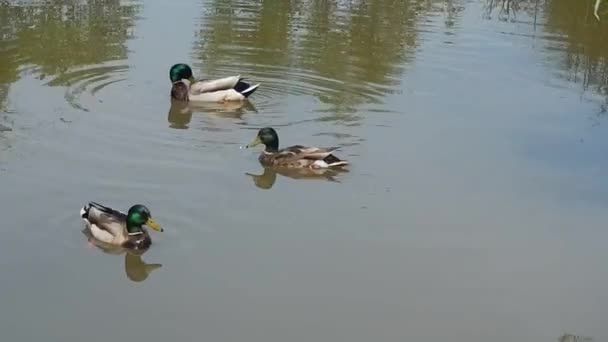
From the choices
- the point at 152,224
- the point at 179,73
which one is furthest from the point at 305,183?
the point at 179,73

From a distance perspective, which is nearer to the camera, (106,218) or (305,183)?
(106,218)

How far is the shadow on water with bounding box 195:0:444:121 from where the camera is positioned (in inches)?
528

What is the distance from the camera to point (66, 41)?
49.1ft

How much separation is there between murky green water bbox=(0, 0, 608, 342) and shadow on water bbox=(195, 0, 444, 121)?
6 cm

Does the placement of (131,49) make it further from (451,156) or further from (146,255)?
(146,255)

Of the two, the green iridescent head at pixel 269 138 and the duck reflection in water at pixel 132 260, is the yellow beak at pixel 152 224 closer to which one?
the duck reflection in water at pixel 132 260

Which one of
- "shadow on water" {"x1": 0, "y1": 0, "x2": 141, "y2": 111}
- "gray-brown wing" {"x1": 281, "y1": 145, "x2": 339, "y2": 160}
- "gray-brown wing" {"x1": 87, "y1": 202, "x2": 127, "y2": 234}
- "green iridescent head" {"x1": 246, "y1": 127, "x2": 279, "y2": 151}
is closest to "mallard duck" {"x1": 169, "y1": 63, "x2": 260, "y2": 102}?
"shadow on water" {"x1": 0, "y1": 0, "x2": 141, "y2": 111}

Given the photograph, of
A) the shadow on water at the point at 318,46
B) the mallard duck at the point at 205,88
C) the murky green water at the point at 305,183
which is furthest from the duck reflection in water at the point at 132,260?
the mallard duck at the point at 205,88

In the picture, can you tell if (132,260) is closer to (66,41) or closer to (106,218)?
(106,218)

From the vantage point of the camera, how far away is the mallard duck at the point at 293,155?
34.0 ft

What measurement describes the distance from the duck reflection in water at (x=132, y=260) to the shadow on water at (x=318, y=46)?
4.24 meters

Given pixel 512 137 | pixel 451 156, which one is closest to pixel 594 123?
pixel 512 137

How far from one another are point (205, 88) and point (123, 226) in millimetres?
4759

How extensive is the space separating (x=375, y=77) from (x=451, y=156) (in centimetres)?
338
